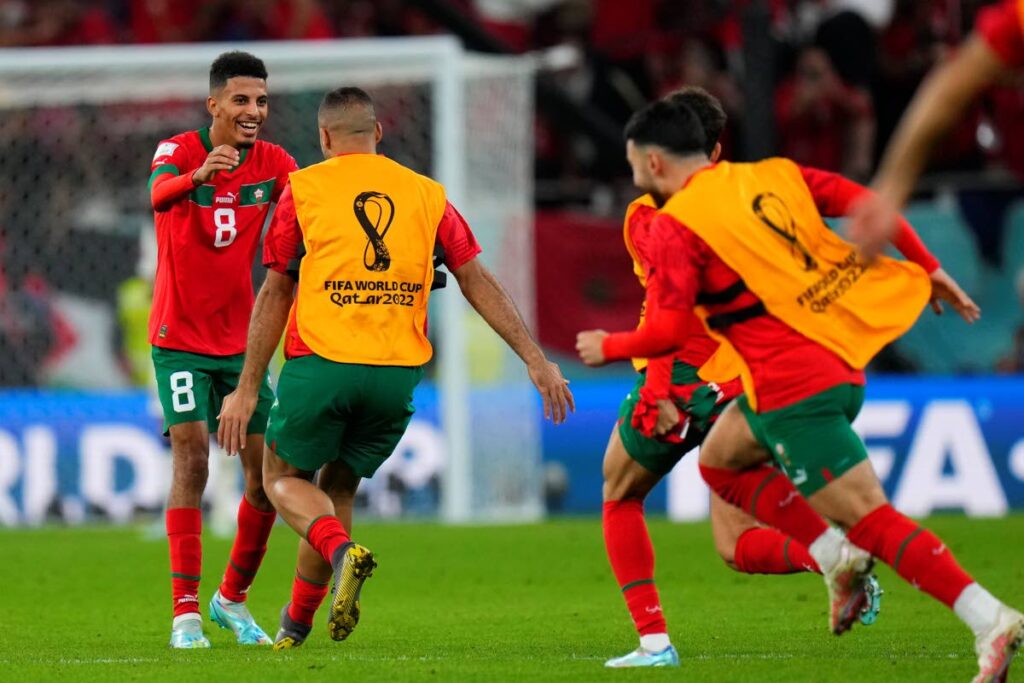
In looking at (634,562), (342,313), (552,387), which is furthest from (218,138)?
(634,562)

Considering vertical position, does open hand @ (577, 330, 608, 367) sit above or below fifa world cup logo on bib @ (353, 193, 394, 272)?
below

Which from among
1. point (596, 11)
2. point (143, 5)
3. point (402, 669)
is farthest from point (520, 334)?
point (143, 5)

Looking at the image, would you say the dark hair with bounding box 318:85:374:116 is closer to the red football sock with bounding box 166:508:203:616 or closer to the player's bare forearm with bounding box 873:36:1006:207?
the red football sock with bounding box 166:508:203:616

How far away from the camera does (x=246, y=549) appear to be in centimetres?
773

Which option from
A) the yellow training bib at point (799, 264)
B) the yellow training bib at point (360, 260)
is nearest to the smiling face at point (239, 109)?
the yellow training bib at point (360, 260)

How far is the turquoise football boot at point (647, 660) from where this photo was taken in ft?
21.3

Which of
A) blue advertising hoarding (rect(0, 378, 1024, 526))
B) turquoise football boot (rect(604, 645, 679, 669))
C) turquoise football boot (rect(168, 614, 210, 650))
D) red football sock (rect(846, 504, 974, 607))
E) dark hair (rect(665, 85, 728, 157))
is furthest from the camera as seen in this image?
blue advertising hoarding (rect(0, 378, 1024, 526))

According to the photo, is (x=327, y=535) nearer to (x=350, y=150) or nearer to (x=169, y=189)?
(x=350, y=150)

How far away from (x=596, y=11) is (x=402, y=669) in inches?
538

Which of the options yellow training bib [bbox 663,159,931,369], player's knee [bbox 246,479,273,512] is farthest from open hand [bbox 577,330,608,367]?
player's knee [bbox 246,479,273,512]

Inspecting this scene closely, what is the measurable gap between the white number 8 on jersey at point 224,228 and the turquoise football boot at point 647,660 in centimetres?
257

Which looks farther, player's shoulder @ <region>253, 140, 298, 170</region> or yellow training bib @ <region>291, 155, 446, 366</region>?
player's shoulder @ <region>253, 140, 298, 170</region>

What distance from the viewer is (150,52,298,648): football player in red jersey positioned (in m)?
7.69

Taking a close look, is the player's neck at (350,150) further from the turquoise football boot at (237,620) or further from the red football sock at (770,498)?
the turquoise football boot at (237,620)
